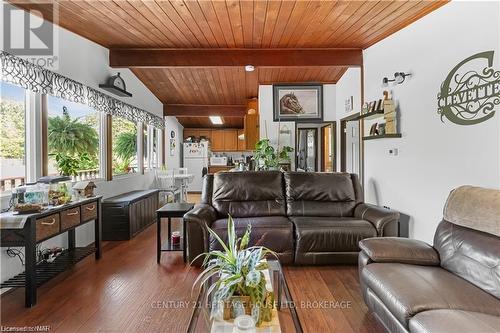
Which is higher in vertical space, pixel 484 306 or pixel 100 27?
pixel 100 27

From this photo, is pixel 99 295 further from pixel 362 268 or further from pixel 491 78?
pixel 491 78

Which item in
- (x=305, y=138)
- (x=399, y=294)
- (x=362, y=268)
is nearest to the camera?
(x=399, y=294)

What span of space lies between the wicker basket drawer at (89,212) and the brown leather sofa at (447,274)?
2791 mm

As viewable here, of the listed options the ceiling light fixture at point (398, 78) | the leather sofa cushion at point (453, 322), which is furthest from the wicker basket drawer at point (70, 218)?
the ceiling light fixture at point (398, 78)

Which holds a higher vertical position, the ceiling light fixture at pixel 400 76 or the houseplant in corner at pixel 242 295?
the ceiling light fixture at pixel 400 76

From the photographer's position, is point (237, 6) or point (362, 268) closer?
point (362, 268)

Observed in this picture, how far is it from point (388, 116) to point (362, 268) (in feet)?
7.07

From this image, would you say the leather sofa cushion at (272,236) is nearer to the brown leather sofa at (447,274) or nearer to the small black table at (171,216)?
the small black table at (171,216)

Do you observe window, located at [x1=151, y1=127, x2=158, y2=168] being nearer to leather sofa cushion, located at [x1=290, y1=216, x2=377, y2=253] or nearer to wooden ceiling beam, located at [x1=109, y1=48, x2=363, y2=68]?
wooden ceiling beam, located at [x1=109, y1=48, x2=363, y2=68]

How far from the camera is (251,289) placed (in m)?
1.56

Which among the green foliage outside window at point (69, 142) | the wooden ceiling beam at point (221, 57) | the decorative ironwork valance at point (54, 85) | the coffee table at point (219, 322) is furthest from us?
the wooden ceiling beam at point (221, 57)

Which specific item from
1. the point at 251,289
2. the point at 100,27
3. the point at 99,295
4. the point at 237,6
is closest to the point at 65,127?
the point at 100,27

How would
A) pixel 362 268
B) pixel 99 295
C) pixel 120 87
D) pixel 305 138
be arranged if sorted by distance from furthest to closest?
1. pixel 305 138
2. pixel 120 87
3. pixel 99 295
4. pixel 362 268

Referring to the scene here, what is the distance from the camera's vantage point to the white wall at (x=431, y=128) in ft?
7.68
